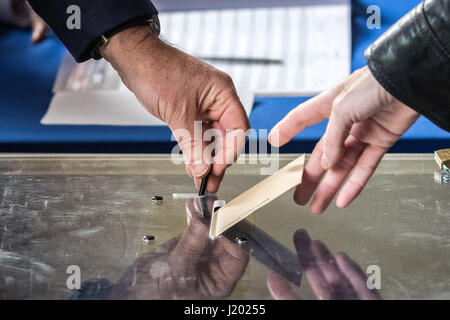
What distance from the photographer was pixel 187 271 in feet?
2.45

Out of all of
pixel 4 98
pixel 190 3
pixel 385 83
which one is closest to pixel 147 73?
pixel 385 83

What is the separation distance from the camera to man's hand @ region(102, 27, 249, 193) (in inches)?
36.6

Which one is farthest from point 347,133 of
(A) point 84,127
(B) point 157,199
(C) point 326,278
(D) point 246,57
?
(D) point 246,57

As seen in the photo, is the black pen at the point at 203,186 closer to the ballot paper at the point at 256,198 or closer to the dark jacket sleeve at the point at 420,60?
the ballot paper at the point at 256,198

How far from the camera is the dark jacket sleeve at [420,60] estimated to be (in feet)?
2.35

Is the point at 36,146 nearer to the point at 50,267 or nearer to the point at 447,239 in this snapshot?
the point at 50,267

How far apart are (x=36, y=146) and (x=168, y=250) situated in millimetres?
739

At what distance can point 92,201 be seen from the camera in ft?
3.10

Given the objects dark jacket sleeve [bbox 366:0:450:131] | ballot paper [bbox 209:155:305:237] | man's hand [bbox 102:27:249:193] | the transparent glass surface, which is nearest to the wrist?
man's hand [bbox 102:27:249:193]

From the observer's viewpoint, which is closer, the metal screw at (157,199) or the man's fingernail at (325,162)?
the man's fingernail at (325,162)

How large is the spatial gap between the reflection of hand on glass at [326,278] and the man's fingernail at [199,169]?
0.57 feet
